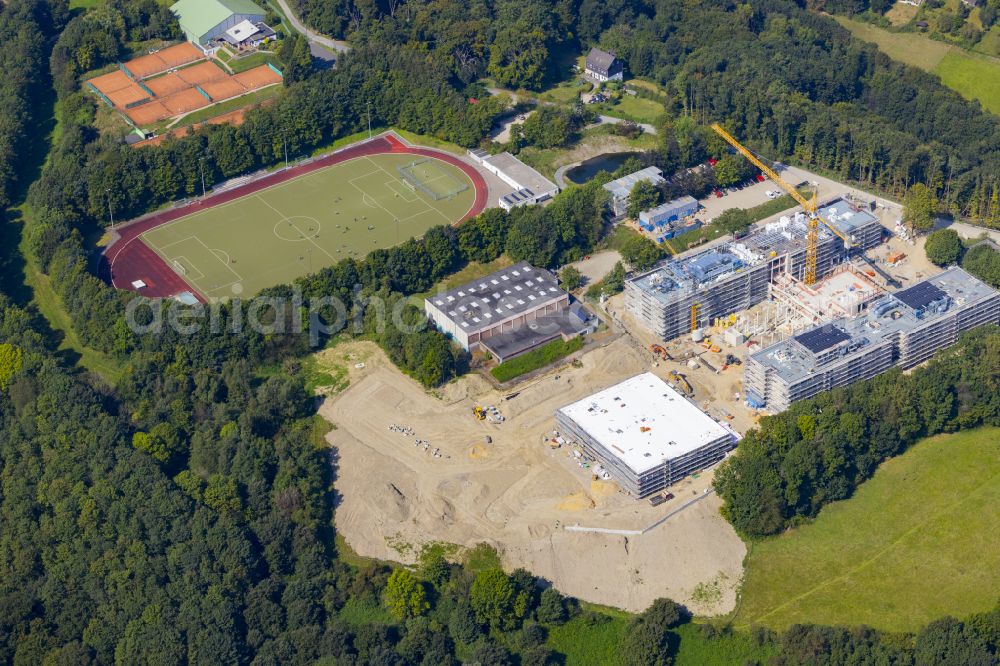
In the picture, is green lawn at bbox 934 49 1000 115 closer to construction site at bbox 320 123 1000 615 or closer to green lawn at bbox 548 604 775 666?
construction site at bbox 320 123 1000 615

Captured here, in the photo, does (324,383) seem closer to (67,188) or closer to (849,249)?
(67,188)

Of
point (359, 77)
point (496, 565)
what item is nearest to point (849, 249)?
point (496, 565)

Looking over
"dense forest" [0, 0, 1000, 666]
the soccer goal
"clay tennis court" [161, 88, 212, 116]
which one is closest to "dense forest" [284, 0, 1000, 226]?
"dense forest" [0, 0, 1000, 666]

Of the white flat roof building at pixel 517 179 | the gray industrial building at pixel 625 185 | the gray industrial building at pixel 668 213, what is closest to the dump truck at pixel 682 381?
the gray industrial building at pixel 668 213

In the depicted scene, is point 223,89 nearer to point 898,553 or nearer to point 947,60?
point 947,60

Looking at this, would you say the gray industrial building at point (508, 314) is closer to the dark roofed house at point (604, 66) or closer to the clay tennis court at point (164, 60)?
the dark roofed house at point (604, 66)

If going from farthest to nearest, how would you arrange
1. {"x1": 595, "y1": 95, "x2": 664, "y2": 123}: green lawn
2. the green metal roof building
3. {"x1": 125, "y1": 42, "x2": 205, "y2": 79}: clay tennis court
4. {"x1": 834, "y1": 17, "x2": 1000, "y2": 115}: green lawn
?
A: the green metal roof building
{"x1": 125, "y1": 42, "x2": 205, "y2": 79}: clay tennis court
{"x1": 595, "y1": 95, "x2": 664, "y2": 123}: green lawn
{"x1": 834, "y1": 17, "x2": 1000, "y2": 115}: green lawn
